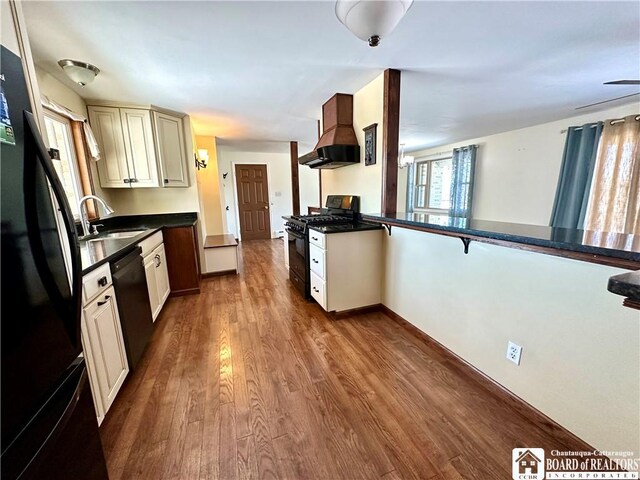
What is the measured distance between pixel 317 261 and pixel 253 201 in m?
4.48

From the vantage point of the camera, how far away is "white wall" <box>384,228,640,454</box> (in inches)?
41.5

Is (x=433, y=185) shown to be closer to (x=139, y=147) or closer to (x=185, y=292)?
(x=185, y=292)

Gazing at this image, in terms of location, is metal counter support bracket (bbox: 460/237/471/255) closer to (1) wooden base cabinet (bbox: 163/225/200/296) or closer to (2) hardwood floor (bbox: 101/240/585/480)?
(2) hardwood floor (bbox: 101/240/585/480)

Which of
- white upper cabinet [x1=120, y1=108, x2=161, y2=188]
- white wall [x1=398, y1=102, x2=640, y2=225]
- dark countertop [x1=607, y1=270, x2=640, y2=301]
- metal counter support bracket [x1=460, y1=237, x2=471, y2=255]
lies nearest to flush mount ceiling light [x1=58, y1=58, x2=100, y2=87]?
white upper cabinet [x1=120, y1=108, x2=161, y2=188]

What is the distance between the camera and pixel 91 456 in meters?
0.88

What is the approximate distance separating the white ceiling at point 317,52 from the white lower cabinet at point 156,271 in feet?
4.81

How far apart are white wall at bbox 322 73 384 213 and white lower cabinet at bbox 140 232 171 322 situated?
7.19ft

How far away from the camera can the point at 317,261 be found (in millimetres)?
2580

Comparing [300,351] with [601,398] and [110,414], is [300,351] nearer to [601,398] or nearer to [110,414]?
[110,414]

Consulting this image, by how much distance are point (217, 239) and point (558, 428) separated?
4175mm

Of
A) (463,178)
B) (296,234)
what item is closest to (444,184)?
(463,178)

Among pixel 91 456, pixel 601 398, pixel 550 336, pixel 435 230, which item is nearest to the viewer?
pixel 91 456

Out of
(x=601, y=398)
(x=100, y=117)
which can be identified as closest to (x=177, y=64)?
(x=100, y=117)

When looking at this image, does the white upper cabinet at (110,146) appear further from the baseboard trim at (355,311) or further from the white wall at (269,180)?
the white wall at (269,180)
